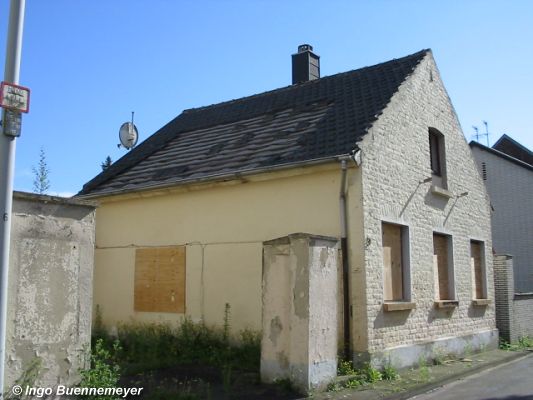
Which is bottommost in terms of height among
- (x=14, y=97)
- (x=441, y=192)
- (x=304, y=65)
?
(x=14, y=97)

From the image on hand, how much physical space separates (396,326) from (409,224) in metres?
2.23

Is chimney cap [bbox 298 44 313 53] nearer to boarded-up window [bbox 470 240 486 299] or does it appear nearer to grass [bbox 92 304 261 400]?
boarded-up window [bbox 470 240 486 299]

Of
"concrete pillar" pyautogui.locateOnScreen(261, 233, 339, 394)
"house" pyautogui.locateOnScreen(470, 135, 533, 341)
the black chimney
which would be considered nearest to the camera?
"concrete pillar" pyautogui.locateOnScreen(261, 233, 339, 394)

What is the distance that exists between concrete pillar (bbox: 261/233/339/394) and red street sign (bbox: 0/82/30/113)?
4.19m

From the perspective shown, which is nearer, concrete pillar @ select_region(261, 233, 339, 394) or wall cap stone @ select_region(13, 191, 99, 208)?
wall cap stone @ select_region(13, 191, 99, 208)

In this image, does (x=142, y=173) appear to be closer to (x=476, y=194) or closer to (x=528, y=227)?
(x=476, y=194)

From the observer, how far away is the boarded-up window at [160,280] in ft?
40.2

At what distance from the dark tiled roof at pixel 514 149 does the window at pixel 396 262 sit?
22.3 m

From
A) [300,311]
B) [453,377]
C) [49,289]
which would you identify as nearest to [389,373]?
[453,377]

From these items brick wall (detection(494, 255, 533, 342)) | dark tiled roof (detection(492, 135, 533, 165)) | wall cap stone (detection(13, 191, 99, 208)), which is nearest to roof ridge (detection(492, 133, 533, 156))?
dark tiled roof (detection(492, 135, 533, 165))

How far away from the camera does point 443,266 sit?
1338 cm

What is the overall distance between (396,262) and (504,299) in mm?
6410

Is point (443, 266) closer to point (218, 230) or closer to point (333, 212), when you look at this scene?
point (333, 212)

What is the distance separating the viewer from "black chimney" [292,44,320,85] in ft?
58.2
